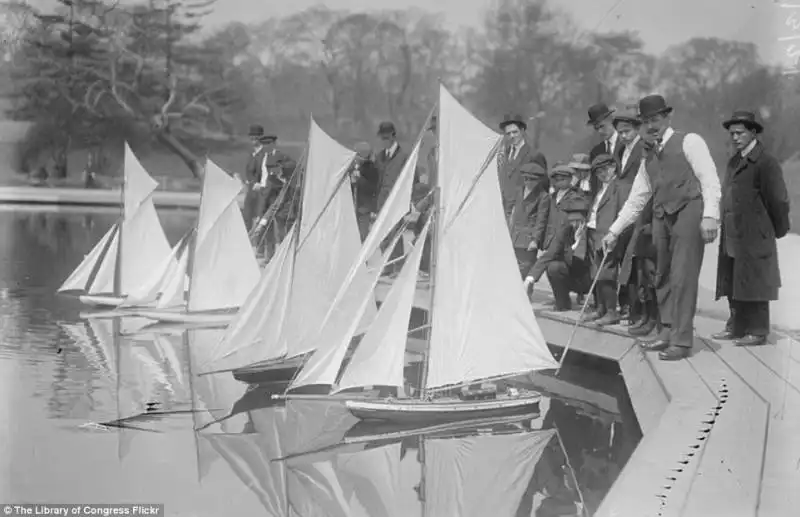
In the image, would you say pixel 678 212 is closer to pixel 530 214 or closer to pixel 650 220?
pixel 650 220

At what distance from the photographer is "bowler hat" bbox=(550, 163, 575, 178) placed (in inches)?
276

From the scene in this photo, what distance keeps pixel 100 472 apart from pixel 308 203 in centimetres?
189

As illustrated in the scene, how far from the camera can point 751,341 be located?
6.46 metres

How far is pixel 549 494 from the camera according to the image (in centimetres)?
580

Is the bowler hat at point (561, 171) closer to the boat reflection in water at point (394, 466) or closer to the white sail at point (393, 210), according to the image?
the white sail at point (393, 210)

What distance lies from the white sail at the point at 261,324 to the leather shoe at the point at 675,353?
6.54ft

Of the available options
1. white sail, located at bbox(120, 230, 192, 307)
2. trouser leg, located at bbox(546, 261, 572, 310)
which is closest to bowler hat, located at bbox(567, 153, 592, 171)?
trouser leg, located at bbox(546, 261, 572, 310)

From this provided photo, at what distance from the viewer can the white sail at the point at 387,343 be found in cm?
616

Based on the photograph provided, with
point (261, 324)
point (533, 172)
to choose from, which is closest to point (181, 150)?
point (261, 324)

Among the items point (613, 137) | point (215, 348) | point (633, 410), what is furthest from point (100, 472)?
point (613, 137)

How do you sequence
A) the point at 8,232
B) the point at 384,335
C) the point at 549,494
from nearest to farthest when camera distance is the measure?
the point at 549,494, the point at 384,335, the point at 8,232

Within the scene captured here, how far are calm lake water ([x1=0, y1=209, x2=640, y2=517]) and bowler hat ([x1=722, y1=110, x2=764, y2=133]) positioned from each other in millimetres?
1605

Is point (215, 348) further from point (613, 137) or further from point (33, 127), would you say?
point (613, 137)

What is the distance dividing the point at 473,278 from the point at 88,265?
2.52 m
